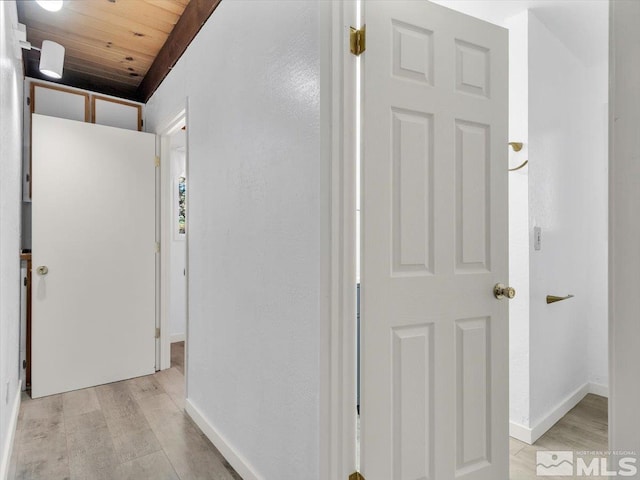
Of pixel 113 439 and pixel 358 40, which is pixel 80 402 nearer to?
pixel 113 439

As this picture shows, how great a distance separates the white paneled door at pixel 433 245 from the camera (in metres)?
1.25

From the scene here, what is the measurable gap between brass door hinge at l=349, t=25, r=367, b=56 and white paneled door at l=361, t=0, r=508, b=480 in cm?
2

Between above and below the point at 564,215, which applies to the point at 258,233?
below

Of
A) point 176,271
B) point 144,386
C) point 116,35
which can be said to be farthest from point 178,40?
point 144,386

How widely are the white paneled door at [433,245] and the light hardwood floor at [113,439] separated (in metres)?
0.99

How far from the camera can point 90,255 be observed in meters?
2.88

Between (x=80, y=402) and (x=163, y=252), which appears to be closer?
(x=80, y=402)

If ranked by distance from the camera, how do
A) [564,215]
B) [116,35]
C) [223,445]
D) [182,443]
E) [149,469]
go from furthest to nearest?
[116,35] → [564,215] → [182,443] → [223,445] → [149,469]

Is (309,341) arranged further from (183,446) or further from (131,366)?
(131,366)

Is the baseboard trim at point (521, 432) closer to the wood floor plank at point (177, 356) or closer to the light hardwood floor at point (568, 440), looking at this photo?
the light hardwood floor at point (568, 440)

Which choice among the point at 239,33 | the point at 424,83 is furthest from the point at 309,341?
the point at 239,33

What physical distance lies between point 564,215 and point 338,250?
1.97m

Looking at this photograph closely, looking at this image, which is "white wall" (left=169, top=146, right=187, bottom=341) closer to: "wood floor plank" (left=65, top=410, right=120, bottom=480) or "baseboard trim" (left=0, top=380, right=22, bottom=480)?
"baseboard trim" (left=0, top=380, right=22, bottom=480)

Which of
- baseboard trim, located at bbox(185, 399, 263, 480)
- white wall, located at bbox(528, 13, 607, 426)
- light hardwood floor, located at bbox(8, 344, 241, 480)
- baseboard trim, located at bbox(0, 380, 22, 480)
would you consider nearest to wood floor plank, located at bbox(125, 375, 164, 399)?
light hardwood floor, located at bbox(8, 344, 241, 480)
